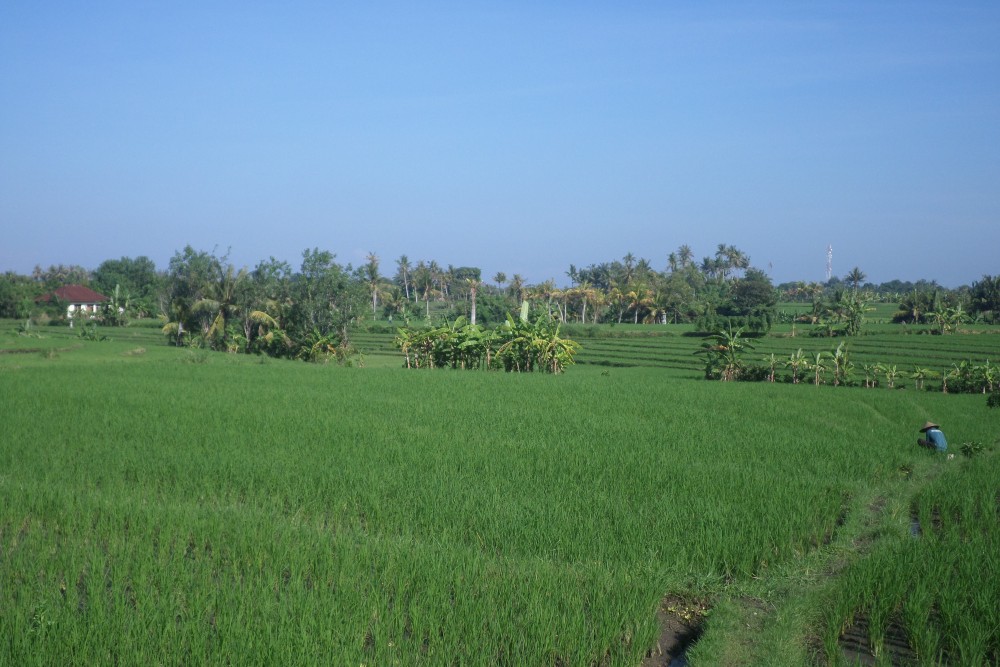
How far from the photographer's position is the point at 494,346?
2348 cm

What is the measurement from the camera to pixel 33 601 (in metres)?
4.31

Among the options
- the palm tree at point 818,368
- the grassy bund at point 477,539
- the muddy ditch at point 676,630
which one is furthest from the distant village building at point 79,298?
the muddy ditch at point 676,630

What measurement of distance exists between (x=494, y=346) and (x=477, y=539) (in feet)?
58.6

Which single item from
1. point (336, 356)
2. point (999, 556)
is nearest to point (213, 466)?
point (999, 556)

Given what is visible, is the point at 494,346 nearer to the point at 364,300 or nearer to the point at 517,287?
the point at 364,300

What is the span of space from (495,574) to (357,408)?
25.2 feet

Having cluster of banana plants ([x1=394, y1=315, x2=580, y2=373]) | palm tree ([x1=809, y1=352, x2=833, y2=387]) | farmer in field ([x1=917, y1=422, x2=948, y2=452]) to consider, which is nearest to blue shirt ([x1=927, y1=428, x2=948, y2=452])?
farmer in field ([x1=917, y1=422, x2=948, y2=452])

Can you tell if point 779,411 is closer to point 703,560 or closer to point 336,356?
point 703,560

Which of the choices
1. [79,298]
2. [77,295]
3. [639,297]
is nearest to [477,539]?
[639,297]

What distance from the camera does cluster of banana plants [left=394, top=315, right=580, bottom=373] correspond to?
2305 centimetres

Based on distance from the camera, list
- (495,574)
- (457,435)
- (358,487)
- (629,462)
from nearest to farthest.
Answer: (495,574)
(358,487)
(629,462)
(457,435)

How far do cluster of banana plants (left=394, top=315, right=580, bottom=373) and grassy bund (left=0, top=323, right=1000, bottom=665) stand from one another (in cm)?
1120

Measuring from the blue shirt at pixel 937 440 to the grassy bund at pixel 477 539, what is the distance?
0.24 metres

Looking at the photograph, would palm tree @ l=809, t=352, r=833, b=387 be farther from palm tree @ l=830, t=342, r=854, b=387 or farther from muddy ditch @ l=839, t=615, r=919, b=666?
muddy ditch @ l=839, t=615, r=919, b=666
